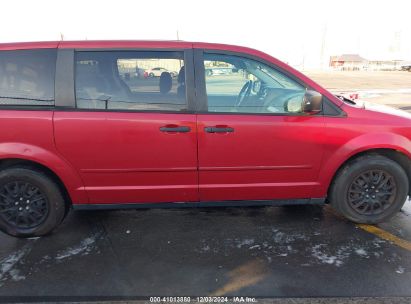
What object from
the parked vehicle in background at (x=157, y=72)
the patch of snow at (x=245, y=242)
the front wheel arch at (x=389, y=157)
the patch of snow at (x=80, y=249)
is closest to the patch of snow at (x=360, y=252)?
the front wheel arch at (x=389, y=157)

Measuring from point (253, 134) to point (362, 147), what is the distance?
1040mm

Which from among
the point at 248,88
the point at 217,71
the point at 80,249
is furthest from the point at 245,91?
the point at 80,249

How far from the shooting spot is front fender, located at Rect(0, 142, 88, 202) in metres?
3.17

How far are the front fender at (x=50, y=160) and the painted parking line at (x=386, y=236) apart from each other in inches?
110

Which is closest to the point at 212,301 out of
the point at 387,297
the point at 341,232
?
the point at 387,297

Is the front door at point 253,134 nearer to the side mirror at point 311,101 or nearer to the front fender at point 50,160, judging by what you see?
the side mirror at point 311,101

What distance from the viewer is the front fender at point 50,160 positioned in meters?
3.17

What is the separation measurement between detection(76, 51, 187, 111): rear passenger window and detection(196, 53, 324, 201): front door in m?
0.24

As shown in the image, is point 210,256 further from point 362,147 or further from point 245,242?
point 362,147

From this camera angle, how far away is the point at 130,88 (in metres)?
3.29

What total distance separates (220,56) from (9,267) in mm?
2562

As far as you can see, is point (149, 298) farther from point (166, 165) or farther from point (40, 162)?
point (40, 162)

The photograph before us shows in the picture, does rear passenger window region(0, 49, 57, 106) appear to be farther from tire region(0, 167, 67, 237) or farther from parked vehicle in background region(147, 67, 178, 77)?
parked vehicle in background region(147, 67, 178, 77)

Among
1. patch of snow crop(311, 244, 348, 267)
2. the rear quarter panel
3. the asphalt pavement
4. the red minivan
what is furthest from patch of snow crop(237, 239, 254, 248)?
the rear quarter panel
